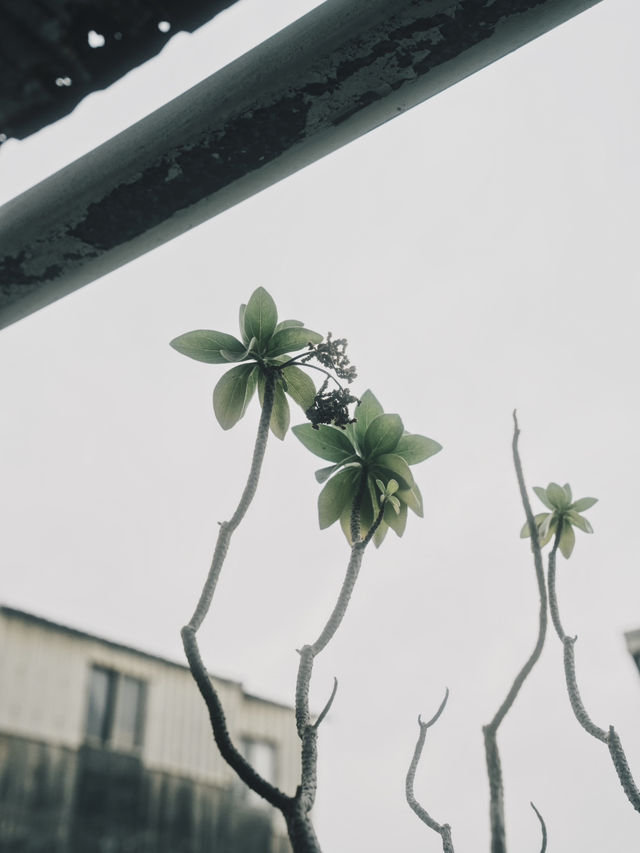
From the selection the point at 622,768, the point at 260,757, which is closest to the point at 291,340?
the point at 622,768

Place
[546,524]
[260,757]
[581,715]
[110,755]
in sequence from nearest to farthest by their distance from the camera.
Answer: [581,715]
[546,524]
[110,755]
[260,757]

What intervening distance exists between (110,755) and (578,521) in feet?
40.6

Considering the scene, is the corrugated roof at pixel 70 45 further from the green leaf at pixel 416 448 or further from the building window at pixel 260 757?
the building window at pixel 260 757

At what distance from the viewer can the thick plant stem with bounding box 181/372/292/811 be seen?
2.90ft

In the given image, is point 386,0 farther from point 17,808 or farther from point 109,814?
point 109,814

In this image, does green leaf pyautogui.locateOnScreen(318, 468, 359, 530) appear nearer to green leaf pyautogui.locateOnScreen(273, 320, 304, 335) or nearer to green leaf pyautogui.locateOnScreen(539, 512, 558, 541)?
green leaf pyautogui.locateOnScreen(273, 320, 304, 335)

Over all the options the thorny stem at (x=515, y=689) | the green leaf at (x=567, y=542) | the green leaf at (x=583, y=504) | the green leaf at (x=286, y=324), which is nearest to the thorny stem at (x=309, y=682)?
the thorny stem at (x=515, y=689)

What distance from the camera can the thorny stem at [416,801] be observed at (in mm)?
1198

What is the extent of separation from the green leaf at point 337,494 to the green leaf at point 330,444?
6cm

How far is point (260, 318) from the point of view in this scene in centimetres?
175

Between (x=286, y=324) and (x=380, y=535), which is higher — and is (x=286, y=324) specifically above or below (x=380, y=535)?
above

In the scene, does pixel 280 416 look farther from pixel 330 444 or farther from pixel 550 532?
pixel 550 532

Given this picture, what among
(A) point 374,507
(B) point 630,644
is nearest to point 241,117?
(A) point 374,507

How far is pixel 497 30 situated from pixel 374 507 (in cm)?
117
